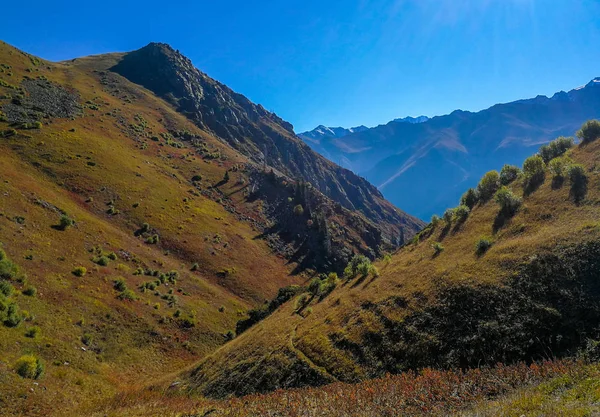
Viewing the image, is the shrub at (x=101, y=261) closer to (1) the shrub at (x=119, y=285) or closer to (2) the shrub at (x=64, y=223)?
(1) the shrub at (x=119, y=285)

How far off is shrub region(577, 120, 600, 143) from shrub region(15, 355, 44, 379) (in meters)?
44.6

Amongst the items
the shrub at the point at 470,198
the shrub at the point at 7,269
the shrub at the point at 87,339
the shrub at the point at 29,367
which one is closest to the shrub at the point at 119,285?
the shrub at the point at 87,339

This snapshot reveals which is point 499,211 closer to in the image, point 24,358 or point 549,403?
point 549,403

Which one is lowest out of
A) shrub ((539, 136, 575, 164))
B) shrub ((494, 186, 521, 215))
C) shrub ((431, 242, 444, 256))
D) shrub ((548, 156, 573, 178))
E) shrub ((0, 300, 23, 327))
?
shrub ((0, 300, 23, 327))

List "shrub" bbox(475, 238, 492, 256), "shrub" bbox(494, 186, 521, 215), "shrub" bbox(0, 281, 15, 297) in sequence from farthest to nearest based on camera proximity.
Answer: "shrub" bbox(0, 281, 15, 297), "shrub" bbox(494, 186, 521, 215), "shrub" bbox(475, 238, 492, 256)

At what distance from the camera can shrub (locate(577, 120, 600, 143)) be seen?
84.7 feet

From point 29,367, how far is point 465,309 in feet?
88.6

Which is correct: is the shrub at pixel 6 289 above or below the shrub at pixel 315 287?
below

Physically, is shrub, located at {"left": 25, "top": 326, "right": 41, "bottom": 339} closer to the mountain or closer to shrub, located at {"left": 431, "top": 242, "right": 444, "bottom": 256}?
the mountain

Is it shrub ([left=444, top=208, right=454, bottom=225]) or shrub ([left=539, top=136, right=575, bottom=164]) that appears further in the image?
shrub ([left=444, top=208, right=454, bottom=225])

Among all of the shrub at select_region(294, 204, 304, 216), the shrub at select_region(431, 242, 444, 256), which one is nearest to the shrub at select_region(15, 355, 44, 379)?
the shrub at select_region(431, 242, 444, 256)

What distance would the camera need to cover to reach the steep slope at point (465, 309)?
1401 centimetres

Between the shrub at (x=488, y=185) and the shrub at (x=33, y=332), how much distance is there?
39.1 m

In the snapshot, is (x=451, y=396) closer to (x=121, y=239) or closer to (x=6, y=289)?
(x=6, y=289)
